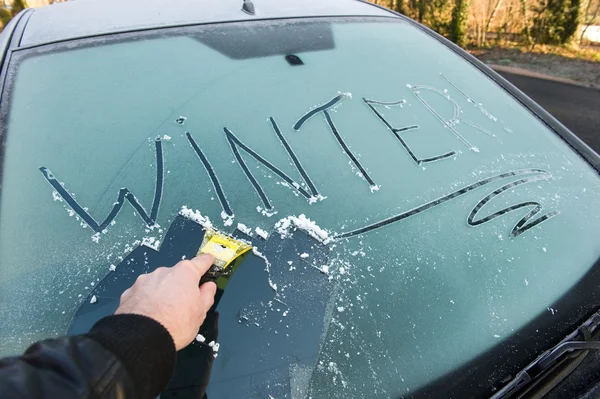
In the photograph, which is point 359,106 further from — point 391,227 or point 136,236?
point 136,236

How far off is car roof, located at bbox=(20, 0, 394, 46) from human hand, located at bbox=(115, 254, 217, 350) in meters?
1.10

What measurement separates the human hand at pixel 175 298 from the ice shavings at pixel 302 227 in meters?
0.24

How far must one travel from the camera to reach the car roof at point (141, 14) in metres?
1.61

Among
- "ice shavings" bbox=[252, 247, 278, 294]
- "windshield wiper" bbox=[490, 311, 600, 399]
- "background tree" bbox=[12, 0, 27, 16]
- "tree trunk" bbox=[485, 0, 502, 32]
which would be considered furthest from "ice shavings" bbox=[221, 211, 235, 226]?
"tree trunk" bbox=[485, 0, 502, 32]

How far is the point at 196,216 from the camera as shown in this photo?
1.14m

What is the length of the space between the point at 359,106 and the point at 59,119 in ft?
3.14

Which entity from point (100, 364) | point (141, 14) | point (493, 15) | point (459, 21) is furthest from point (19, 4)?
point (100, 364)

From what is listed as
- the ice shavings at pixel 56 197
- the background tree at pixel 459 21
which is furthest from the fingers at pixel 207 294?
the background tree at pixel 459 21

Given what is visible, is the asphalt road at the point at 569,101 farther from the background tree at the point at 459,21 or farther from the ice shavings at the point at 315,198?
the ice shavings at the point at 315,198

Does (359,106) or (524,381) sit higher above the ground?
(359,106)

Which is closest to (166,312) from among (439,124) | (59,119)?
(59,119)

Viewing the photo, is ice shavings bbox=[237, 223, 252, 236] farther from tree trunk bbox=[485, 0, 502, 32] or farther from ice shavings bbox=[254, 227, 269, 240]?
tree trunk bbox=[485, 0, 502, 32]

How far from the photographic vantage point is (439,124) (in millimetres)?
1549

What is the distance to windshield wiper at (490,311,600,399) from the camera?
1029mm
